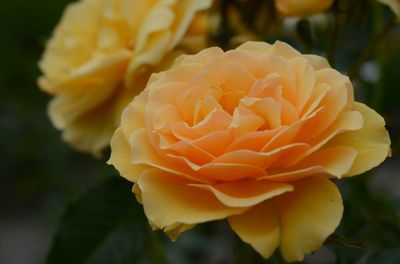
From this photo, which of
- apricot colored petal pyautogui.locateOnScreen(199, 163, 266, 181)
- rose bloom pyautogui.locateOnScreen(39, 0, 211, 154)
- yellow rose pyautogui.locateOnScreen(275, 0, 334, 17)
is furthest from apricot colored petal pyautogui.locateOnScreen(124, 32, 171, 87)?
apricot colored petal pyautogui.locateOnScreen(199, 163, 266, 181)

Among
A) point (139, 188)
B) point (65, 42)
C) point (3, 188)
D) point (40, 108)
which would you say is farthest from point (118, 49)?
point (3, 188)

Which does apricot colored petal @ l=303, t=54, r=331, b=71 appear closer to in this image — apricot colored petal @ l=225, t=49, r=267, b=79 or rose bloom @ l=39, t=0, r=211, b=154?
apricot colored petal @ l=225, t=49, r=267, b=79

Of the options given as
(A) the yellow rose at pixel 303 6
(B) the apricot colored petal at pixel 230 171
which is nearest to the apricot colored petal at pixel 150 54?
(A) the yellow rose at pixel 303 6

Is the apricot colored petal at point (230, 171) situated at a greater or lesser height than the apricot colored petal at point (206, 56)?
lesser

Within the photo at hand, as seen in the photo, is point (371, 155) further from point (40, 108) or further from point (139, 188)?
point (40, 108)

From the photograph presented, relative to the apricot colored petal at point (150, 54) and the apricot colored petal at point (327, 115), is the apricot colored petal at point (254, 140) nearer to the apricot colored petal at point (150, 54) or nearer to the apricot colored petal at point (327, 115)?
the apricot colored petal at point (327, 115)

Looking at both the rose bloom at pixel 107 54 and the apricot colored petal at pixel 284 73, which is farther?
the rose bloom at pixel 107 54
